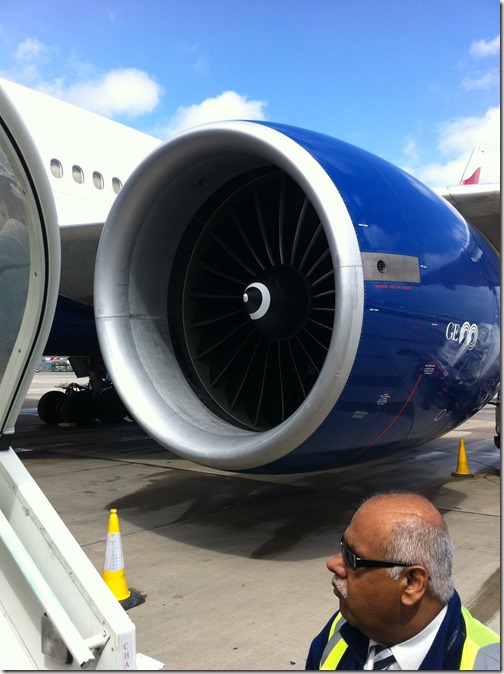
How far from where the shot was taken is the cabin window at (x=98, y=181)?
789 cm

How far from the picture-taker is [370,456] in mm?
4191

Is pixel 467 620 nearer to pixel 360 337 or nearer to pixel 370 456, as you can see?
pixel 360 337

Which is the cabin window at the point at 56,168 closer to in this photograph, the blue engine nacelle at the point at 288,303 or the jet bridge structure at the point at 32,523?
the blue engine nacelle at the point at 288,303

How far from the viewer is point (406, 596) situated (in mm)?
1203

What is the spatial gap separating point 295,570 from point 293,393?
5.33 ft

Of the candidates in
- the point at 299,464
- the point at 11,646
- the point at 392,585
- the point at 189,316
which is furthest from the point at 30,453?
the point at 392,585

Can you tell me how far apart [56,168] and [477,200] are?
4.54 meters

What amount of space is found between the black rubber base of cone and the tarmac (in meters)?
0.04

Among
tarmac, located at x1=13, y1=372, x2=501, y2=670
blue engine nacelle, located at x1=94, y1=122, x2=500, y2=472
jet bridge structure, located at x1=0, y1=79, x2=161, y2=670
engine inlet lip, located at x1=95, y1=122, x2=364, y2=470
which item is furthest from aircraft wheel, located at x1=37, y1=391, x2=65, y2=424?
jet bridge structure, located at x1=0, y1=79, x2=161, y2=670

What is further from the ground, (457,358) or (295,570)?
(457,358)

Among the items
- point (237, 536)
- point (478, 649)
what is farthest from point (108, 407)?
point (478, 649)

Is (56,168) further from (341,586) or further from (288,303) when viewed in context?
(341,586)

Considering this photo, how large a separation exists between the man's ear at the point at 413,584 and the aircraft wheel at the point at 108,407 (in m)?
10.4

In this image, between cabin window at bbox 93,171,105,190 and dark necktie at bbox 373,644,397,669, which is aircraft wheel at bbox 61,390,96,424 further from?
dark necktie at bbox 373,644,397,669
